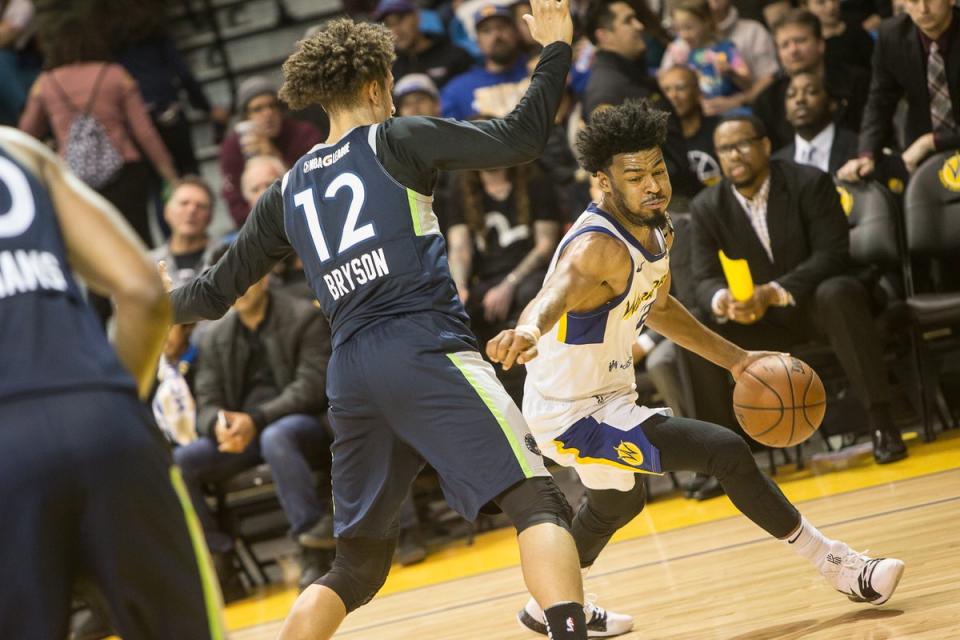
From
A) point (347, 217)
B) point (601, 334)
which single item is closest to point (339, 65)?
point (347, 217)

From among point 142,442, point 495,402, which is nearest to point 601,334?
point 495,402

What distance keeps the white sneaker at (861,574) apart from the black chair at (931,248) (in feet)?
9.78

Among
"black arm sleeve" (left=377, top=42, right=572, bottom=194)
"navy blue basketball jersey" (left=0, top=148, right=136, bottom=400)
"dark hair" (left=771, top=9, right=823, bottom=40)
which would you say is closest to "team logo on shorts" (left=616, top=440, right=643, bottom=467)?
"black arm sleeve" (left=377, top=42, right=572, bottom=194)

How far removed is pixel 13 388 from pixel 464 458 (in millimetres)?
1396

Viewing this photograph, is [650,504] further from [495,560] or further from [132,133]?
[132,133]

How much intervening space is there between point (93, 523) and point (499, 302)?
212 inches

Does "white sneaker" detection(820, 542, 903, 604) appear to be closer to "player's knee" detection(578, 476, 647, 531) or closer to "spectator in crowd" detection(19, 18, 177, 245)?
"player's knee" detection(578, 476, 647, 531)

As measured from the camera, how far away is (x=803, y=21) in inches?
299

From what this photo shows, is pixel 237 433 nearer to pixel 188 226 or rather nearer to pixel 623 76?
pixel 188 226

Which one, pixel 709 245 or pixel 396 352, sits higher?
pixel 396 352

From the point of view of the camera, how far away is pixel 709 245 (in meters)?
6.84

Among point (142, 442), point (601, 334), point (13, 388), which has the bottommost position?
point (601, 334)

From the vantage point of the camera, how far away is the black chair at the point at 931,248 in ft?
21.6

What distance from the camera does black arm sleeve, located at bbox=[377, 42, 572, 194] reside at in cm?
324
